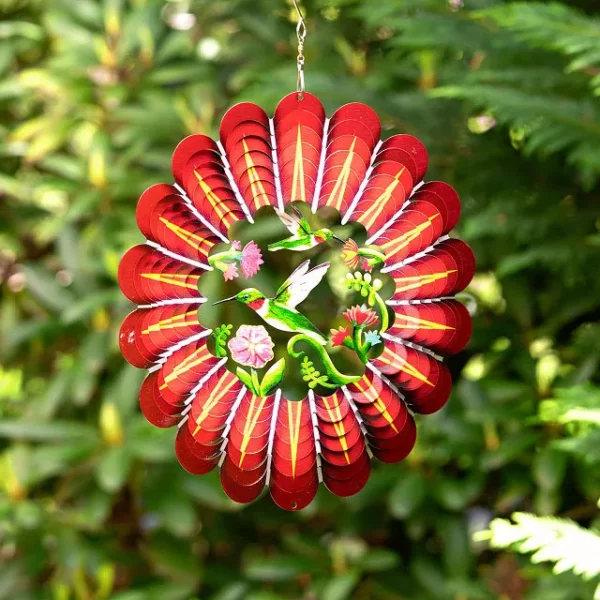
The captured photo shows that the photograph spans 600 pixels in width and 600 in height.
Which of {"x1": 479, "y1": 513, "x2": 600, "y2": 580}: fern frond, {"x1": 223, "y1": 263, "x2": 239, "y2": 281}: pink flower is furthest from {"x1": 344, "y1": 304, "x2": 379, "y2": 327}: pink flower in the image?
{"x1": 479, "y1": 513, "x2": 600, "y2": 580}: fern frond

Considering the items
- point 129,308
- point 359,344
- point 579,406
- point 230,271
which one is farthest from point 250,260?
point 129,308

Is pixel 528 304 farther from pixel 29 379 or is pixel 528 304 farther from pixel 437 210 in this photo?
pixel 29 379

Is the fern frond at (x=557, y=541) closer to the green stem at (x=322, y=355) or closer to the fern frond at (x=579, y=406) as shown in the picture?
the fern frond at (x=579, y=406)

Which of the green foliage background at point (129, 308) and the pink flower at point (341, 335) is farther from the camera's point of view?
the green foliage background at point (129, 308)

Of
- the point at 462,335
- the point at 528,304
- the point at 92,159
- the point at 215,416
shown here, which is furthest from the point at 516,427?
the point at 92,159

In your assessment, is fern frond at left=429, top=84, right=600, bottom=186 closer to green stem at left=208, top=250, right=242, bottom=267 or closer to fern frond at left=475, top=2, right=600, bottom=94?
fern frond at left=475, top=2, right=600, bottom=94

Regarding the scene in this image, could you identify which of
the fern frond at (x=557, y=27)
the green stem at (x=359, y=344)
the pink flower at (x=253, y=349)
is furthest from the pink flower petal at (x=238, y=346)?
the fern frond at (x=557, y=27)
